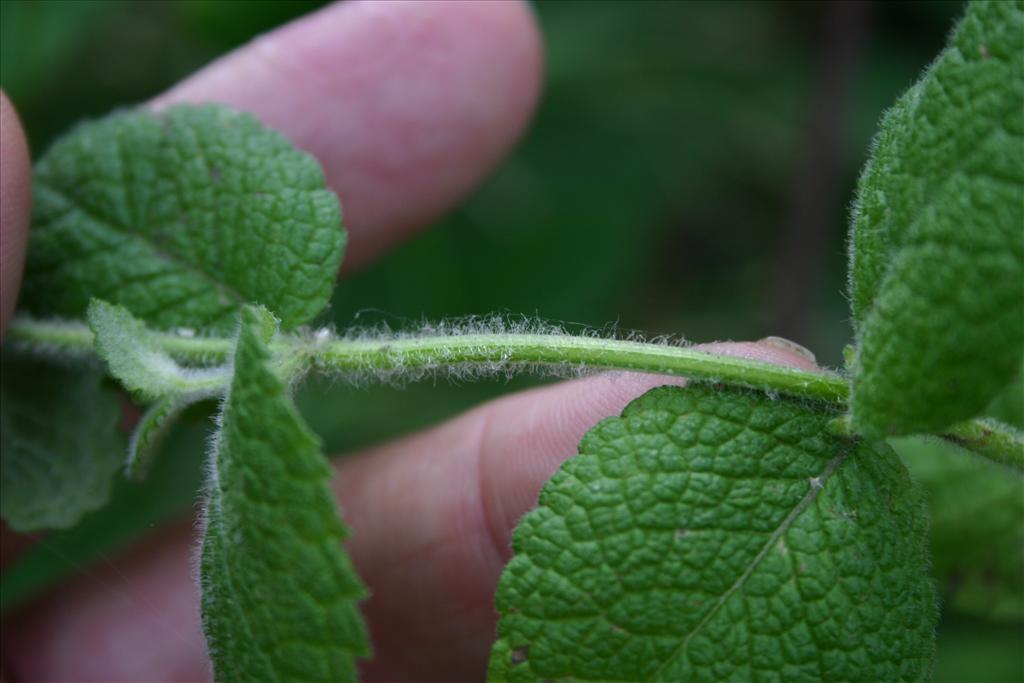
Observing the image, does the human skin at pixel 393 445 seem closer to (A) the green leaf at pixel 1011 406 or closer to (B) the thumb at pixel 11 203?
(B) the thumb at pixel 11 203

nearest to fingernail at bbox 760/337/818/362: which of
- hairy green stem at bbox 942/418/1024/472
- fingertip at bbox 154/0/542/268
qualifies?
hairy green stem at bbox 942/418/1024/472

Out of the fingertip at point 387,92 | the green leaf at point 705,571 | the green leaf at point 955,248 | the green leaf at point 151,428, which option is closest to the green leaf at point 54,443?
the green leaf at point 151,428

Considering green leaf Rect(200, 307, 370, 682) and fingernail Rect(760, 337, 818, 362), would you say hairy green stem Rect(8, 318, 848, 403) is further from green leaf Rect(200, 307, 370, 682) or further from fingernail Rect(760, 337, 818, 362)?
green leaf Rect(200, 307, 370, 682)

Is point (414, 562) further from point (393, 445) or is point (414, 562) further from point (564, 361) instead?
point (564, 361)

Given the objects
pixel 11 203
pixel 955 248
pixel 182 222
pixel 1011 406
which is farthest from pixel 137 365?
pixel 1011 406

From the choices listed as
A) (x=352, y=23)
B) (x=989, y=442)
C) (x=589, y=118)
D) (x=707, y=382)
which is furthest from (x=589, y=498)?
(x=589, y=118)
